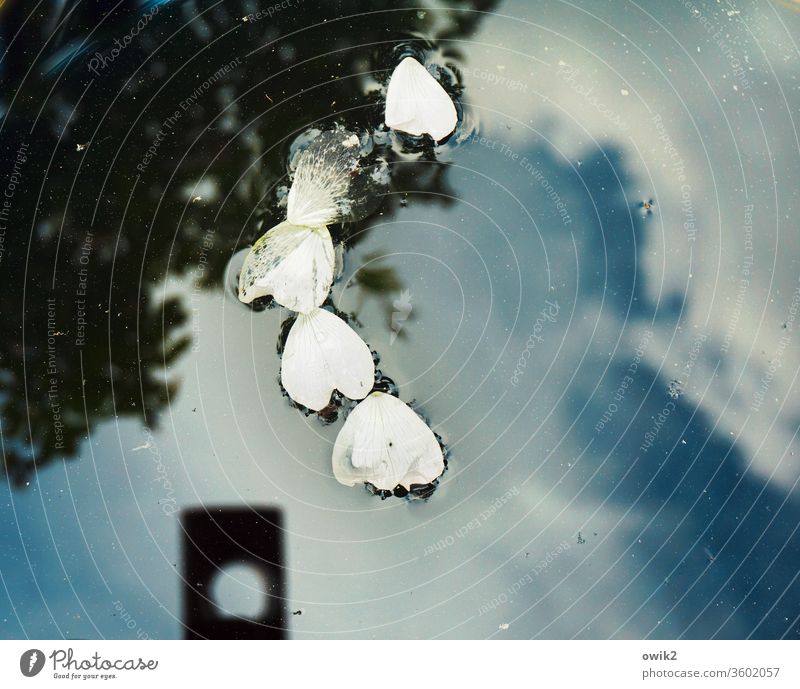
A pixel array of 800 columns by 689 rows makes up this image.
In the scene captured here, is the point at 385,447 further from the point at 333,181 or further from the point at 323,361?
the point at 333,181

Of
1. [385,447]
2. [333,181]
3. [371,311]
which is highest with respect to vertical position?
[333,181]

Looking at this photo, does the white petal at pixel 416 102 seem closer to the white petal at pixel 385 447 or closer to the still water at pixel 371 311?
the still water at pixel 371 311

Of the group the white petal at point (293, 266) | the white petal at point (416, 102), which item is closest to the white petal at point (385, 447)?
the white petal at point (293, 266)

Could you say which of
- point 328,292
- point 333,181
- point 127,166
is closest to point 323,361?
point 328,292

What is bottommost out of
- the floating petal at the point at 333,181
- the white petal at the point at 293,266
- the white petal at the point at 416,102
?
the white petal at the point at 293,266

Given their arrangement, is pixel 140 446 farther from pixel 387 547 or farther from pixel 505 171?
pixel 505 171

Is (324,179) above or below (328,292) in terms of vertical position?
above

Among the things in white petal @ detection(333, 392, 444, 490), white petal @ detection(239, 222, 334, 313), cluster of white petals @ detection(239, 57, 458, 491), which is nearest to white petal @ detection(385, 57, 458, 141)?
cluster of white petals @ detection(239, 57, 458, 491)
